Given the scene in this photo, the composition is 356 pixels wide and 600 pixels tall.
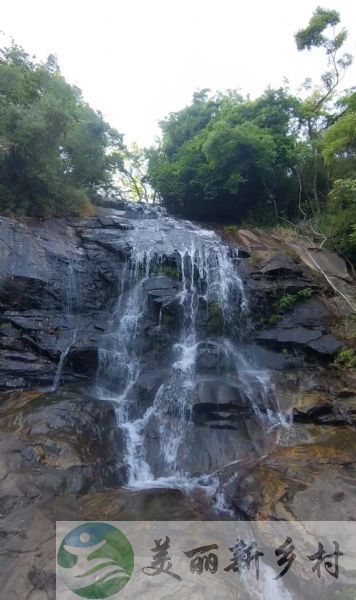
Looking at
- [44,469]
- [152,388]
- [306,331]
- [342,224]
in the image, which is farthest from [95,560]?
[342,224]

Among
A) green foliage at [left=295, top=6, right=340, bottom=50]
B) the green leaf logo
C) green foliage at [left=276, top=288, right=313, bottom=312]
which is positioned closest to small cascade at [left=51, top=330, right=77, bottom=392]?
the green leaf logo

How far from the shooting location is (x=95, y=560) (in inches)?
166

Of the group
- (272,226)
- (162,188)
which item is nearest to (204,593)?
(272,226)

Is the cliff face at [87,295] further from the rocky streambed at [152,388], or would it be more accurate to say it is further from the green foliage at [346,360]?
the green foliage at [346,360]

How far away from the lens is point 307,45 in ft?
53.5

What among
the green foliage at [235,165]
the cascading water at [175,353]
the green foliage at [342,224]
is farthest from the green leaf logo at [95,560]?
the green foliage at [235,165]

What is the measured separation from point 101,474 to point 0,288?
516cm

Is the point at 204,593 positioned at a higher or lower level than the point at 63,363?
lower

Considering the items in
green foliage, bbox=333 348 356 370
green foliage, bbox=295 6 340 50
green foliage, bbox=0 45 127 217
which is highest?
green foliage, bbox=295 6 340 50

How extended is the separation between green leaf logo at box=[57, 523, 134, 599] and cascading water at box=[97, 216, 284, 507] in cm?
164

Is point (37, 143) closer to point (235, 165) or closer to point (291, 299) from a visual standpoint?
point (235, 165)

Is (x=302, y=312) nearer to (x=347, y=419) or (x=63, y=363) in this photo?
(x=347, y=419)

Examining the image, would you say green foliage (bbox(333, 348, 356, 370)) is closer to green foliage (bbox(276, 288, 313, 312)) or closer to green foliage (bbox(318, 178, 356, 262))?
green foliage (bbox(276, 288, 313, 312))

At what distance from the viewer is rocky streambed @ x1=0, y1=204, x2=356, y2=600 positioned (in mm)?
5148
